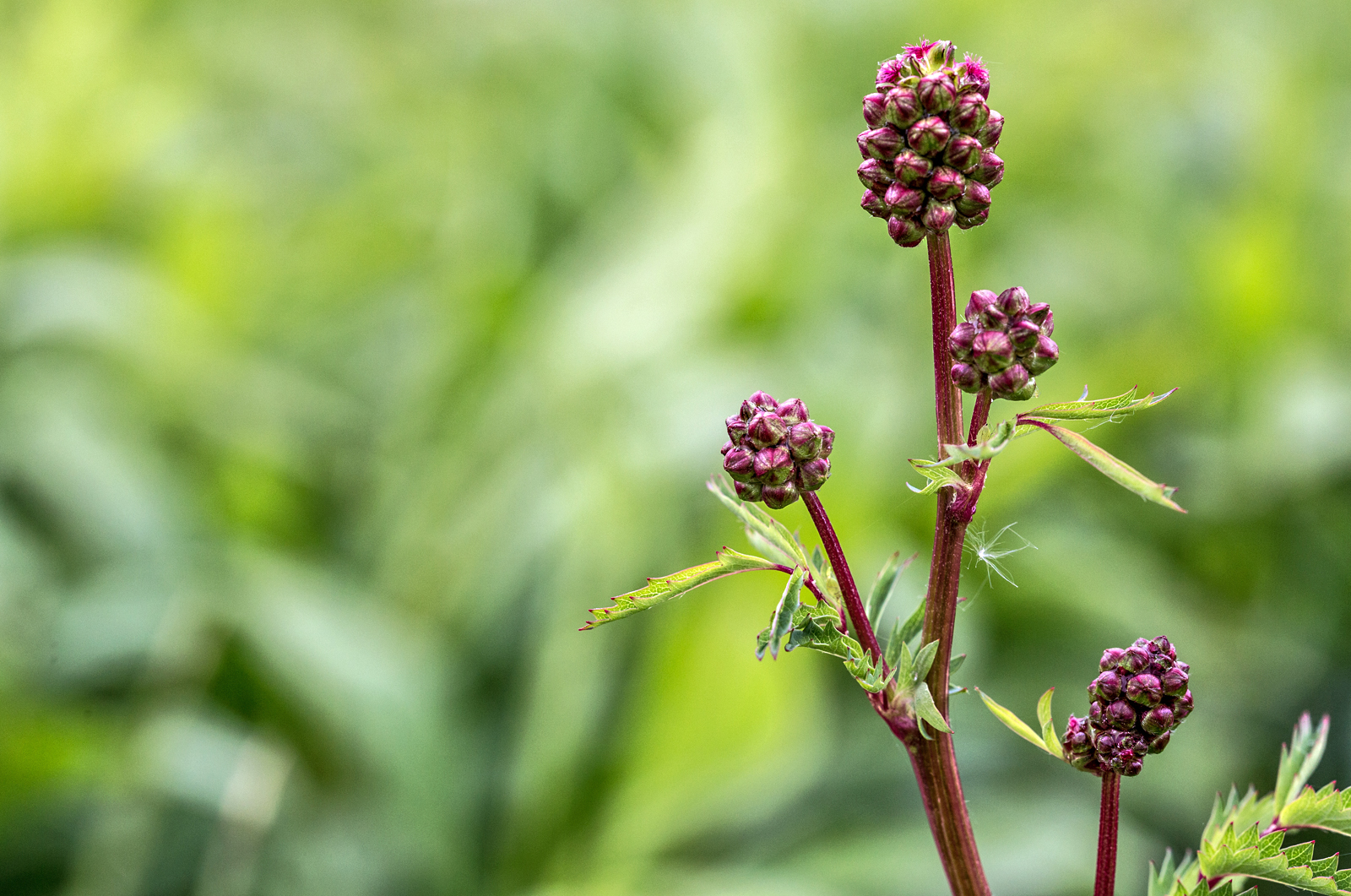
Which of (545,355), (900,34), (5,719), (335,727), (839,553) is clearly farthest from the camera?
(900,34)

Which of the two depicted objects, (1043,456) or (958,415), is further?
(1043,456)

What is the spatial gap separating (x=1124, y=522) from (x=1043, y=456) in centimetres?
26

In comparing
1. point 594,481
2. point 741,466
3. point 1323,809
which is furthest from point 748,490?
point 594,481

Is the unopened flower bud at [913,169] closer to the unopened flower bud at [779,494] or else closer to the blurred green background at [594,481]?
the unopened flower bud at [779,494]

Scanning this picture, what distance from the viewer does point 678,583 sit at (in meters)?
0.36

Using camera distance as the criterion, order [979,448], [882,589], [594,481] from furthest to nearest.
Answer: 1. [594,481]
2. [882,589]
3. [979,448]

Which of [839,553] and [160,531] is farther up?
[160,531]

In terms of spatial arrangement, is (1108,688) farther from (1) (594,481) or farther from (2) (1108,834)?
(1) (594,481)

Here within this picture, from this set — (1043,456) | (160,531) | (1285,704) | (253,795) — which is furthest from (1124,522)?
(160,531)

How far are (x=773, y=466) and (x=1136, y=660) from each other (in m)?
0.12

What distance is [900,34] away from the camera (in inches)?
113

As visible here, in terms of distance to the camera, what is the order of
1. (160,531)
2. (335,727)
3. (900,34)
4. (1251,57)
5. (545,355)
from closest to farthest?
(335,727), (160,531), (545,355), (1251,57), (900,34)

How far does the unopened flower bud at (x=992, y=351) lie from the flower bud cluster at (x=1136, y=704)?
87 mm

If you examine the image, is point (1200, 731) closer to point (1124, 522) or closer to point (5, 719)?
point (1124, 522)
